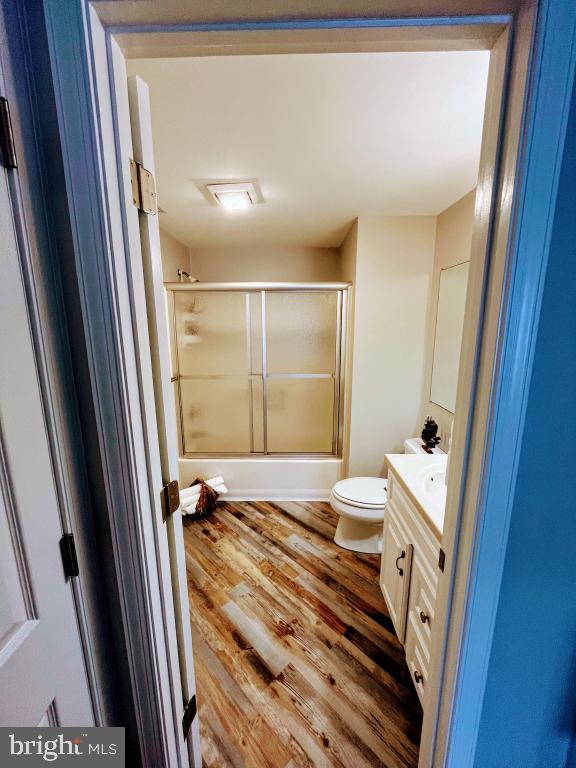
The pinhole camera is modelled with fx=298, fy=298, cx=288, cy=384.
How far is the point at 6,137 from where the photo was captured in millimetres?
494

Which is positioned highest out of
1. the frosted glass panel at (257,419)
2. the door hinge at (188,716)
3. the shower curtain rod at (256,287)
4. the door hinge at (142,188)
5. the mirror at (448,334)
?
the shower curtain rod at (256,287)

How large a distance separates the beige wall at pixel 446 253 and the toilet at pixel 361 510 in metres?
0.24

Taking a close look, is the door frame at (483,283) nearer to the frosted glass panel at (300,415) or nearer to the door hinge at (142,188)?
the door hinge at (142,188)

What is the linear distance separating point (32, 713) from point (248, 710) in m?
1.02

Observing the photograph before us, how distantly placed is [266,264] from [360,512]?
2619mm

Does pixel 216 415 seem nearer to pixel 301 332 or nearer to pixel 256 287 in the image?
pixel 301 332

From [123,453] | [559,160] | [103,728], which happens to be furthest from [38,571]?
[559,160]

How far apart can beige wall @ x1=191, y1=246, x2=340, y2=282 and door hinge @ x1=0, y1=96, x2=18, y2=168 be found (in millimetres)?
2884

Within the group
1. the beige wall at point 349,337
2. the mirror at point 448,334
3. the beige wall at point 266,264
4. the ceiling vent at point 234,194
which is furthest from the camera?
the beige wall at point 266,264

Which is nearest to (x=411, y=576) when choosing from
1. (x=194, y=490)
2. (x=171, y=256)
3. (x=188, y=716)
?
(x=188, y=716)

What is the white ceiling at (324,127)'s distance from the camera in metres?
0.99

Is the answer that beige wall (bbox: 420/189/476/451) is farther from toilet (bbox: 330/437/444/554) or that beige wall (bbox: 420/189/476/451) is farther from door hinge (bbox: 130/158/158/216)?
door hinge (bbox: 130/158/158/216)

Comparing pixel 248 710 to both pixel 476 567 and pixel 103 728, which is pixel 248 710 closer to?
pixel 103 728

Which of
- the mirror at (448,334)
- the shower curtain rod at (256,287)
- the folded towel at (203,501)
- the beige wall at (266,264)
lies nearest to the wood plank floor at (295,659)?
the folded towel at (203,501)
